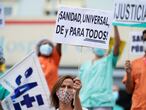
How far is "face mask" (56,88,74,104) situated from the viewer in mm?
10969

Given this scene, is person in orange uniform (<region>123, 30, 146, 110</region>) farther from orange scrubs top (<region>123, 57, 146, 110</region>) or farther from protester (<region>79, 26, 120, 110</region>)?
protester (<region>79, 26, 120, 110</region>)

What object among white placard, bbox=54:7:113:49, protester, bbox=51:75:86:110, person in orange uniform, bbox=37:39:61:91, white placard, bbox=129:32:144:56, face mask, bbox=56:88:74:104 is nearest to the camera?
protester, bbox=51:75:86:110

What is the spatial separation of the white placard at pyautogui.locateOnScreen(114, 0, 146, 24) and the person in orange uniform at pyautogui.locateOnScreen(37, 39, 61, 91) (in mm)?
1412

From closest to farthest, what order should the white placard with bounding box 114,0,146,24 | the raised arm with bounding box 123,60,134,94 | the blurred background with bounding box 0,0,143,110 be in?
1. the raised arm with bounding box 123,60,134,94
2. the white placard with bounding box 114,0,146,24
3. the blurred background with bounding box 0,0,143,110

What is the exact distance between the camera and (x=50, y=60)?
564 inches

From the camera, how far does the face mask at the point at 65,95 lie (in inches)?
432

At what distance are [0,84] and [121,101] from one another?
343 inches

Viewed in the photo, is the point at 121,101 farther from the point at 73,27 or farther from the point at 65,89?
the point at 65,89

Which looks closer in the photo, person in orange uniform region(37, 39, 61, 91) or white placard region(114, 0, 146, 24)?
white placard region(114, 0, 146, 24)

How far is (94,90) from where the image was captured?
550 inches

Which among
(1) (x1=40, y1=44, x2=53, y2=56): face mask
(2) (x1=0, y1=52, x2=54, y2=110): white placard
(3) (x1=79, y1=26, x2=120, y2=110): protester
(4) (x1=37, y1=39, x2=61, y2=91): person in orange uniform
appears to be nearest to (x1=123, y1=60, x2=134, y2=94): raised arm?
(2) (x1=0, y1=52, x2=54, y2=110): white placard

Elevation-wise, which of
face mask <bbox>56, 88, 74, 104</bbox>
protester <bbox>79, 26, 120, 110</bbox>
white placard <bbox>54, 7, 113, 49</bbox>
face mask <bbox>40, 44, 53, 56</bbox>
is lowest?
protester <bbox>79, 26, 120, 110</bbox>

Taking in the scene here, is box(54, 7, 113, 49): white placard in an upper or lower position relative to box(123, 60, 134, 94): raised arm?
upper

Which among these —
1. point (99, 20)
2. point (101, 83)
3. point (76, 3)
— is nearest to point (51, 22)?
point (76, 3)
